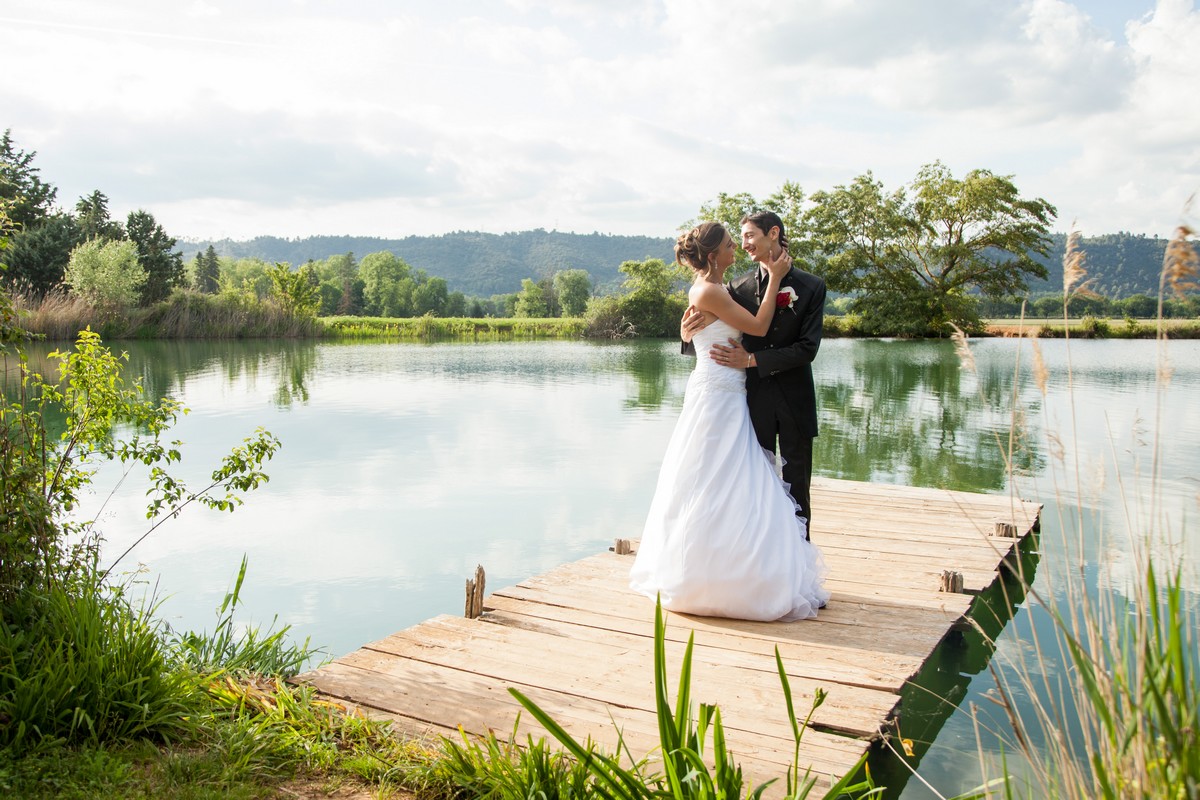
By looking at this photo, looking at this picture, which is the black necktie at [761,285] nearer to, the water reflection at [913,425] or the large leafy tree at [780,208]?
the water reflection at [913,425]

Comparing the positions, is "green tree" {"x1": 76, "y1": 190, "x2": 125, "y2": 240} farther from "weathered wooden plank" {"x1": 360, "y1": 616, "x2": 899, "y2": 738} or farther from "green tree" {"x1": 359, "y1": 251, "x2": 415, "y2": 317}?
"green tree" {"x1": 359, "y1": 251, "x2": 415, "y2": 317}

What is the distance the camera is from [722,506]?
4.25 m

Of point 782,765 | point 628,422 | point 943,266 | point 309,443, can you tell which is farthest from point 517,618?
point 943,266

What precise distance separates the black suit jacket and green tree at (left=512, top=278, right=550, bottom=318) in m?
81.3

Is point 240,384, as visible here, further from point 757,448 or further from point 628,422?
point 757,448

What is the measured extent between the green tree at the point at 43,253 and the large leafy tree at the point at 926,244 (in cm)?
3301

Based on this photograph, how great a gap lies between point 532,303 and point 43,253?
56.1 metres

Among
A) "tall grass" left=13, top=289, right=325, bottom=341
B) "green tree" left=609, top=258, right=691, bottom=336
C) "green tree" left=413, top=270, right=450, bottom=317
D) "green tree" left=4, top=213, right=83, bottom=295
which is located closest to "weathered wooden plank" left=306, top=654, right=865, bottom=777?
"tall grass" left=13, top=289, right=325, bottom=341

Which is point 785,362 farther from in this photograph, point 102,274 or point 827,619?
point 102,274

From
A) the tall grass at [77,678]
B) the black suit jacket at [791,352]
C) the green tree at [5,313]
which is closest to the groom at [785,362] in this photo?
the black suit jacket at [791,352]

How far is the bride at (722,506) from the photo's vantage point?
165 inches

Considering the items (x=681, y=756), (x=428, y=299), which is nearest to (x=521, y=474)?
(x=681, y=756)

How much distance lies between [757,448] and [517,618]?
1487 millimetres

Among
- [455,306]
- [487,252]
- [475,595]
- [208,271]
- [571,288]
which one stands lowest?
[475,595]
